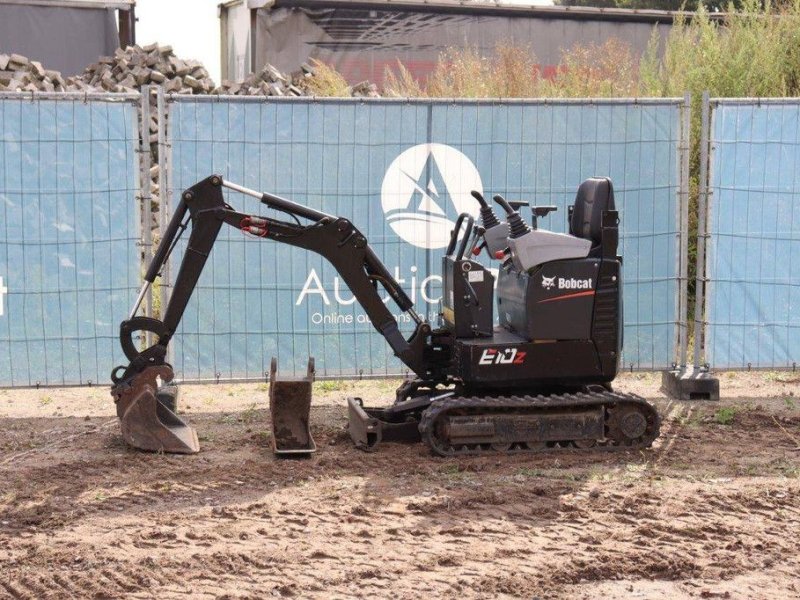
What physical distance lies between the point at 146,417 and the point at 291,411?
1043 mm

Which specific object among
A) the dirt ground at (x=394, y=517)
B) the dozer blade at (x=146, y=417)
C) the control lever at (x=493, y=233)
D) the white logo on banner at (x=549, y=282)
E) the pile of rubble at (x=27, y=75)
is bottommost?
the dirt ground at (x=394, y=517)

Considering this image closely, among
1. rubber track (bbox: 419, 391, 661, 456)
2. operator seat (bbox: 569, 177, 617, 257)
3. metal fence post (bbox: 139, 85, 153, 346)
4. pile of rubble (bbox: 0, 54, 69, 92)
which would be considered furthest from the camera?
pile of rubble (bbox: 0, 54, 69, 92)

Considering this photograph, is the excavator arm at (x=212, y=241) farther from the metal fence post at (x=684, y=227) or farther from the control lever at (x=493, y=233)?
the metal fence post at (x=684, y=227)

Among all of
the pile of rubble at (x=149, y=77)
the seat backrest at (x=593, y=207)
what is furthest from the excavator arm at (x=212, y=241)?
the pile of rubble at (x=149, y=77)

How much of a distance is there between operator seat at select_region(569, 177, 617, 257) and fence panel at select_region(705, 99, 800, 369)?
2260 millimetres

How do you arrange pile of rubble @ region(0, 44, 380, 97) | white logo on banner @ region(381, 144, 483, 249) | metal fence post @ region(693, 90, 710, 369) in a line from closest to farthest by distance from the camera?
white logo on banner @ region(381, 144, 483, 249)
metal fence post @ region(693, 90, 710, 369)
pile of rubble @ region(0, 44, 380, 97)

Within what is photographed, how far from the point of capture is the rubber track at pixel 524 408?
848 cm

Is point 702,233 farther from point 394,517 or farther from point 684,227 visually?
point 394,517

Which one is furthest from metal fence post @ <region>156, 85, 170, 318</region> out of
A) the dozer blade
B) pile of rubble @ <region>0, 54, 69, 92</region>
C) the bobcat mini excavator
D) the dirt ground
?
pile of rubble @ <region>0, 54, 69, 92</region>

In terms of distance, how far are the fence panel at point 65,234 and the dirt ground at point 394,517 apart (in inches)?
25.6

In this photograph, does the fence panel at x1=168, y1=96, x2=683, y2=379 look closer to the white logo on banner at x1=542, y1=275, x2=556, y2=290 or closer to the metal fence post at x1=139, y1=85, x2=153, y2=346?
the metal fence post at x1=139, y1=85, x2=153, y2=346

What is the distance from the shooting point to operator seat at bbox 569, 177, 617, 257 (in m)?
8.70

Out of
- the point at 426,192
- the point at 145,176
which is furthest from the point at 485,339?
the point at 145,176

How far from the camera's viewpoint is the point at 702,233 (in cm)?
1074
